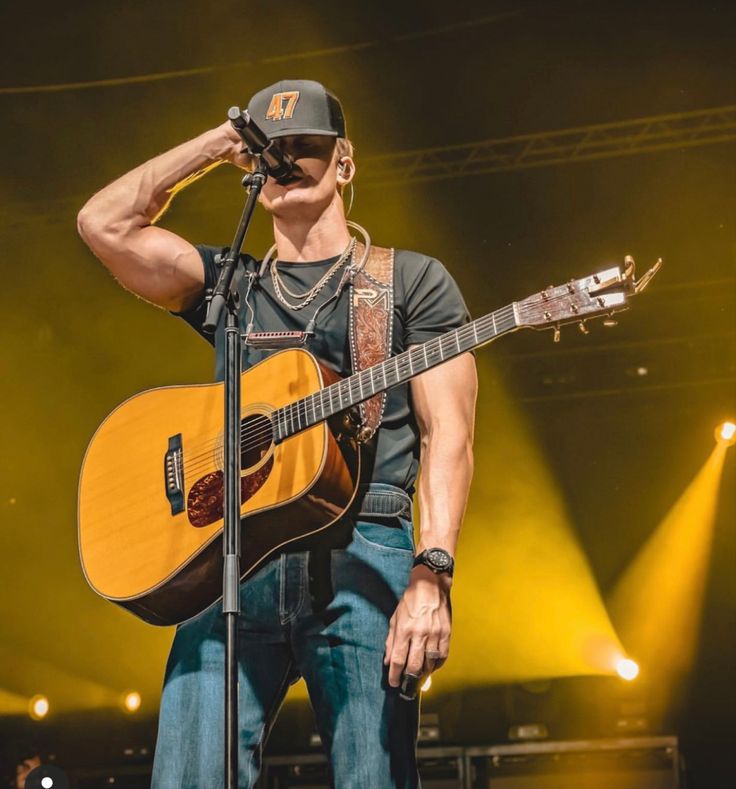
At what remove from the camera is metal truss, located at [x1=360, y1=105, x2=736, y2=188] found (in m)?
6.25

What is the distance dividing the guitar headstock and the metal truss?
14.8ft

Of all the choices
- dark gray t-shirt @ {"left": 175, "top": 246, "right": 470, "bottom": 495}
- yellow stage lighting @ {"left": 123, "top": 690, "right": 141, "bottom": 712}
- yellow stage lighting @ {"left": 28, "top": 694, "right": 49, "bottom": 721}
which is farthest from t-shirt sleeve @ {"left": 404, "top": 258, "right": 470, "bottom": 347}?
yellow stage lighting @ {"left": 28, "top": 694, "right": 49, "bottom": 721}

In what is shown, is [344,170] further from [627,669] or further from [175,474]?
[627,669]

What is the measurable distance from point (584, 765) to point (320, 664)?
4501 mm

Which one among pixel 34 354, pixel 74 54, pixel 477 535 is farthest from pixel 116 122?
pixel 477 535

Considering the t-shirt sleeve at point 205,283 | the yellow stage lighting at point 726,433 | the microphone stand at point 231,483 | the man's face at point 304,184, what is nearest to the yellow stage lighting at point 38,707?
the yellow stage lighting at point 726,433

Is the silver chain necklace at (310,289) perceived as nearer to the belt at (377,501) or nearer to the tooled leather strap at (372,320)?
the tooled leather strap at (372,320)

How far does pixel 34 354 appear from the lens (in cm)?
779

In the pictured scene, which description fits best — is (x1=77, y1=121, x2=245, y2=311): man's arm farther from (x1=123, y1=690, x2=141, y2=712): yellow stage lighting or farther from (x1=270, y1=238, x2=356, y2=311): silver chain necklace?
(x1=123, y1=690, x2=141, y2=712): yellow stage lighting

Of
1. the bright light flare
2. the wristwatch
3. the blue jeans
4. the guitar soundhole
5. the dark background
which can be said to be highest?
the dark background

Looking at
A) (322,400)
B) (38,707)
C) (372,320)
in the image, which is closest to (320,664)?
(322,400)

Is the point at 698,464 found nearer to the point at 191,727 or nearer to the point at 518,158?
the point at 518,158

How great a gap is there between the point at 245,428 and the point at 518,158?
4.51 metres

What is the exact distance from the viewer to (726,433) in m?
7.86
